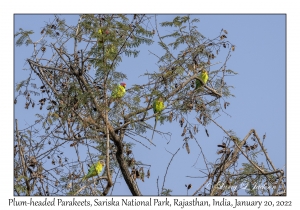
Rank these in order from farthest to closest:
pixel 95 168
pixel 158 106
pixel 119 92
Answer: pixel 158 106, pixel 119 92, pixel 95 168

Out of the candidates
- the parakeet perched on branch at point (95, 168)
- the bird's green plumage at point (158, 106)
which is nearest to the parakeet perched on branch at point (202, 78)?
the bird's green plumage at point (158, 106)

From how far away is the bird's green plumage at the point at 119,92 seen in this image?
7.20 m

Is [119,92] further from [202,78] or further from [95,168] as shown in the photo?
[202,78]

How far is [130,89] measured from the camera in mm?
7559

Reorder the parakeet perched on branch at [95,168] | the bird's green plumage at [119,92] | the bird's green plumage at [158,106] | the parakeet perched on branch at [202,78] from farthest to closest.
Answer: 1. the parakeet perched on branch at [202,78]
2. the bird's green plumage at [158,106]
3. the parakeet perched on branch at [95,168]
4. the bird's green plumage at [119,92]

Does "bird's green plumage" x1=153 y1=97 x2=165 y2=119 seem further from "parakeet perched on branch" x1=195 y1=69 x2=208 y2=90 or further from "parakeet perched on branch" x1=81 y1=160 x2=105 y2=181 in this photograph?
"parakeet perched on branch" x1=81 y1=160 x2=105 y2=181

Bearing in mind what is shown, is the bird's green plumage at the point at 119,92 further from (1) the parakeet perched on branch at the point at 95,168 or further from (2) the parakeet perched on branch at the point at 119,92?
(1) the parakeet perched on branch at the point at 95,168

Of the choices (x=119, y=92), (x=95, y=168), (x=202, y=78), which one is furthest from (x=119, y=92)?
(x=202, y=78)

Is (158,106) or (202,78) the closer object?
(158,106)

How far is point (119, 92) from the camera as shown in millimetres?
7348

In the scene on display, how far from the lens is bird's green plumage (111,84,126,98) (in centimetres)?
720

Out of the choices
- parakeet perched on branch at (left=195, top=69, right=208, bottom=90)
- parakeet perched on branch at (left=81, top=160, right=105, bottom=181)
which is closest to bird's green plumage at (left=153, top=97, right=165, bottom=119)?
parakeet perched on branch at (left=195, top=69, right=208, bottom=90)
